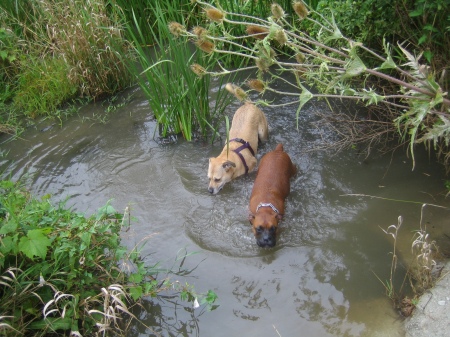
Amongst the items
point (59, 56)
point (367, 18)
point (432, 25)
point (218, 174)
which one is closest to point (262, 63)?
point (432, 25)

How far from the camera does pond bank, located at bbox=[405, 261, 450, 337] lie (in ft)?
11.0

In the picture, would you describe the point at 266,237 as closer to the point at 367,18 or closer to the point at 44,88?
the point at 367,18

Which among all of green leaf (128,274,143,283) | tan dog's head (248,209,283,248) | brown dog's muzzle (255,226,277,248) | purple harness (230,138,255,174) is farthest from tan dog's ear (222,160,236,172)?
green leaf (128,274,143,283)

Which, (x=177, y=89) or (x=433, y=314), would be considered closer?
(x=433, y=314)

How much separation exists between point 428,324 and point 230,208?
2472 mm

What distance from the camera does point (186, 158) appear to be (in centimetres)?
605

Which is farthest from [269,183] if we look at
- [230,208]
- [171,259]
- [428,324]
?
[428,324]

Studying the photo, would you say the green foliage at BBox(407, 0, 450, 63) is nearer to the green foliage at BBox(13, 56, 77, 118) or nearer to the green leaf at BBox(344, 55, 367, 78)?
the green leaf at BBox(344, 55, 367, 78)

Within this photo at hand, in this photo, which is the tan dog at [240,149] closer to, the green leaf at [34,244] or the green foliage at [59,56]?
the green foliage at [59,56]

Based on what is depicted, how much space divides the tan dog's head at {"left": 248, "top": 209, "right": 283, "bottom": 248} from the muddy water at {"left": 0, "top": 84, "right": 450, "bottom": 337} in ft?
0.42

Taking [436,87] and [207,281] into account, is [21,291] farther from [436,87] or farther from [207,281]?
[436,87]

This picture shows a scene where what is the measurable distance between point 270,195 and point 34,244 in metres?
2.50

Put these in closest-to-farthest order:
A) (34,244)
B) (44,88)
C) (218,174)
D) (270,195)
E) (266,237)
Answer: (34,244)
(266,237)
(270,195)
(218,174)
(44,88)

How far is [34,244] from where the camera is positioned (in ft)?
10.8
